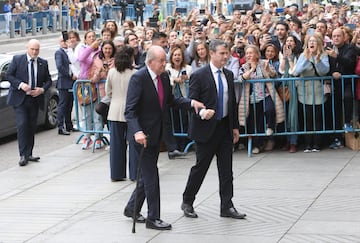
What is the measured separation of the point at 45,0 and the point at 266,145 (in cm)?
4256

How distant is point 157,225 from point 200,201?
1.39m

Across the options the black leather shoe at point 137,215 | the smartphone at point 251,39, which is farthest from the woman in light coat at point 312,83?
the black leather shoe at point 137,215

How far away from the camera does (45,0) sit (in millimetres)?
54969

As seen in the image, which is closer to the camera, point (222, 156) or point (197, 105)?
point (197, 105)

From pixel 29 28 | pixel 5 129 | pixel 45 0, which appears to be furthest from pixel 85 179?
pixel 45 0

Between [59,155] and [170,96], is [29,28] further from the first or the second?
[170,96]

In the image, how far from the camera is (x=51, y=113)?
59.0ft

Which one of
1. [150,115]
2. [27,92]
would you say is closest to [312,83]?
[27,92]

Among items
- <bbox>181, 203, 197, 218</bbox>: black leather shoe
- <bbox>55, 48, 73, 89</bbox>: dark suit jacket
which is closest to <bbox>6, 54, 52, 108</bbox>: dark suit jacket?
<bbox>55, 48, 73, 89</bbox>: dark suit jacket

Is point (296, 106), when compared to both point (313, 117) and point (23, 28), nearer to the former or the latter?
point (313, 117)

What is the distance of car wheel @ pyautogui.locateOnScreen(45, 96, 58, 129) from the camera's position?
58.6 ft

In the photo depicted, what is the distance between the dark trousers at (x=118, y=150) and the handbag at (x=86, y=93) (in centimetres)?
247

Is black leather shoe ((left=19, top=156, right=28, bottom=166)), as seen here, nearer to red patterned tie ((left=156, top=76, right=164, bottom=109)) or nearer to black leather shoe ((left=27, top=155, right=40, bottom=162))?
black leather shoe ((left=27, top=155, right=40, bottom=162))

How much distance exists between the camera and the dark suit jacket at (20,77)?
1399cm
